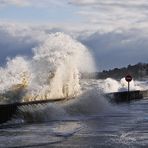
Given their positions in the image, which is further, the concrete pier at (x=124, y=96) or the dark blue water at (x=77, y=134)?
the concrete pier at (x=124, y=96)

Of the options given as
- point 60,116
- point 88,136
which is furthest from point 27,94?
point 88,136

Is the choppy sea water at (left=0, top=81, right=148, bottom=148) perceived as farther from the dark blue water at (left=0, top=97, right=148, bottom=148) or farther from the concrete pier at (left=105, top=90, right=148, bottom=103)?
the concrete pier at (left=105, top=90, right=148, bottom=103)

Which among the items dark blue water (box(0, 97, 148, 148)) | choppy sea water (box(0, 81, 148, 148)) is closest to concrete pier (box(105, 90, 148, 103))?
choppy sea water (box(0, 81, 148, 148))

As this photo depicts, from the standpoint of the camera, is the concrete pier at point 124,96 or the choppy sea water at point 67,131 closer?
the choppy sea water at point 67,131


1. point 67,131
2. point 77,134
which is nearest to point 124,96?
point 67,131

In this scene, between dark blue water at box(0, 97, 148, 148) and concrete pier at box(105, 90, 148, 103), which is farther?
concrete pier at box(105, 90, 148, 103)

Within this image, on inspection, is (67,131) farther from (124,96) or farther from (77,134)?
(124,96)

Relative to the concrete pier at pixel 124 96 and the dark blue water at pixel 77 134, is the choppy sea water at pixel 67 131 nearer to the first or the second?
the dark blue water at pixel 77 134

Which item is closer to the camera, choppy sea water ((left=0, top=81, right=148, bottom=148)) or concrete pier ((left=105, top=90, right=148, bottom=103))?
choppy sea water ((left=0, top=81, right=148, bottom=148))

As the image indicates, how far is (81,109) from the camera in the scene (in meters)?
32.0

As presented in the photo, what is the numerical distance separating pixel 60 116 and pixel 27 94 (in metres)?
8.20

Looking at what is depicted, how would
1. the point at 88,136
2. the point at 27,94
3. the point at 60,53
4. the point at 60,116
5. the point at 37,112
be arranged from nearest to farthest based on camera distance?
the point at 88,136 < the point at 37,112 < the point at 60,116 < the point at 27,94 < the point at 60,53

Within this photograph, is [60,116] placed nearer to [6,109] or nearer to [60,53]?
[6,109]

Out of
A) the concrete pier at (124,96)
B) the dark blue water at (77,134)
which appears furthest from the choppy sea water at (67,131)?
the concrete pier at (124,96)
